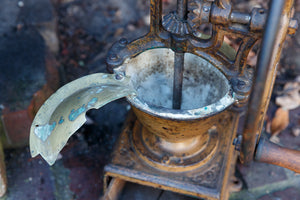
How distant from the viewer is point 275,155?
1063 millimetres

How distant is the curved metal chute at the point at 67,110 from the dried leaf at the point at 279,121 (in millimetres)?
987

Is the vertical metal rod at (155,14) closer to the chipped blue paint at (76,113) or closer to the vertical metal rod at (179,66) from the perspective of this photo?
the vertical metal rod at (179,66)

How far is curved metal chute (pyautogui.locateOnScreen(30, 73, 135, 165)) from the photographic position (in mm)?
1215

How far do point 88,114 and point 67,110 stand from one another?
2.58ft

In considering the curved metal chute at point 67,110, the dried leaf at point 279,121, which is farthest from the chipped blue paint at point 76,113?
the dried leaf at point 279,121

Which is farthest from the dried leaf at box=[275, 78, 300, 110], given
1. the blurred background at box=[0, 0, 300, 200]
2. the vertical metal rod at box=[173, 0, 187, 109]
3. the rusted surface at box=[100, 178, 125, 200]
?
the rusted surface at box=[100, 178, 125, 200]

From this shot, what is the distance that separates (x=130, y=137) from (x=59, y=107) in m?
0.43

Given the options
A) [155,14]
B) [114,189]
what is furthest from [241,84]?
[114,189]

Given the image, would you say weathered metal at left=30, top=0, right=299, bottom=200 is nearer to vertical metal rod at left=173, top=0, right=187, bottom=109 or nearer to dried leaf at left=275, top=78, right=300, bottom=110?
vertical metal rod at left=173, top=0, right=187, bottom=109

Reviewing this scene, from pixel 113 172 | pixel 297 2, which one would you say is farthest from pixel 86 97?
pixel 297 2

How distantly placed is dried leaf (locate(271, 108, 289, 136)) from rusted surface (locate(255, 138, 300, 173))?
0.87 metres

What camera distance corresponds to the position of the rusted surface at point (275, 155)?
1002mm

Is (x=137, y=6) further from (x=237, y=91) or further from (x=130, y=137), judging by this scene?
(x=237, y=91)

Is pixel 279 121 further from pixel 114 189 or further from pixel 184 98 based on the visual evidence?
pixel 114 189
